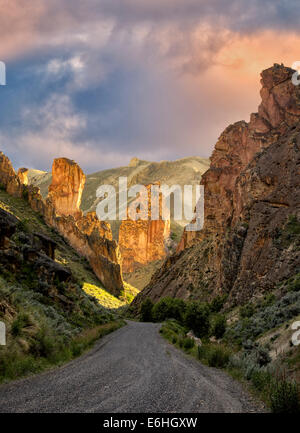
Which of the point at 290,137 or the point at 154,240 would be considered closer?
the point at 290,137

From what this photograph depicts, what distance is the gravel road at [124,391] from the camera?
725 centimetres

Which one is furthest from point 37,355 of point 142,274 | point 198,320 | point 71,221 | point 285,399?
point 142,274

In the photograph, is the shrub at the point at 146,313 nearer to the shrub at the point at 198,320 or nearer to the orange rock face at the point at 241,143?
the orange rock face at the point at 241,143

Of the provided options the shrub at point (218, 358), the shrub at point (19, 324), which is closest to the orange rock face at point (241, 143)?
the shrub at point (218, 358)

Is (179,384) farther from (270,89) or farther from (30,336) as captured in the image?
(270,89)

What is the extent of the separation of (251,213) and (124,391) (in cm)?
3790

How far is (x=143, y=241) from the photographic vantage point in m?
192

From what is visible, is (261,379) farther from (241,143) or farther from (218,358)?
(241,143)

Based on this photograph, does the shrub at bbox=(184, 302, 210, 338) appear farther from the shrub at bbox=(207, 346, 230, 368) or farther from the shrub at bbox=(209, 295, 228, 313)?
the shrub at bbox=(207, 346, 230, 368)

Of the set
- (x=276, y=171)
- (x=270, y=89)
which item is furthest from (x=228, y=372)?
(x=270, y=89)

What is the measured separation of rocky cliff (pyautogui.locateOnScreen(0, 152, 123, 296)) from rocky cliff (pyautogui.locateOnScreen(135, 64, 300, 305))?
57.1ft

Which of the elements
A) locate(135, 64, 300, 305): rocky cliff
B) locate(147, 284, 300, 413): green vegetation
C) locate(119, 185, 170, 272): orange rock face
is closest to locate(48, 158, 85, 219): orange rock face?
locate(119, 185, 170, 272): orange rock face

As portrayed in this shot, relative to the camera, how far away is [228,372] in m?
→ 13.6

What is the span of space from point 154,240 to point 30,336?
6928 inches
